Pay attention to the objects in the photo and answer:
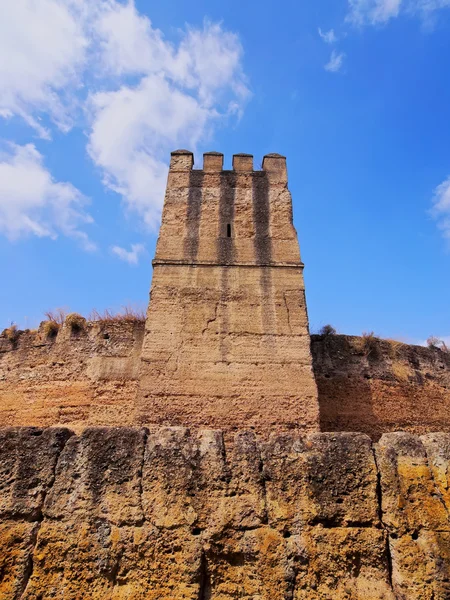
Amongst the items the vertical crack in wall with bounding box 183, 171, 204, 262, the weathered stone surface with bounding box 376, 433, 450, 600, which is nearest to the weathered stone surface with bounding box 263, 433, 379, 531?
the weathered stone surface with bounding box 376, 433, 450, 600

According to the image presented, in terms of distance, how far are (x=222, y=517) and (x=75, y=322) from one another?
7658mm

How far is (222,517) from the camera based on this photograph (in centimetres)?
277

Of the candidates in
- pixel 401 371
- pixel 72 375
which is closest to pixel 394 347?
pixel 401 371

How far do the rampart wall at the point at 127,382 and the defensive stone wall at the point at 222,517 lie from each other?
5108 mm

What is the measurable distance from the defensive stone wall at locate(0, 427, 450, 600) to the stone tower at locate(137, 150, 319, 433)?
3.79 meters

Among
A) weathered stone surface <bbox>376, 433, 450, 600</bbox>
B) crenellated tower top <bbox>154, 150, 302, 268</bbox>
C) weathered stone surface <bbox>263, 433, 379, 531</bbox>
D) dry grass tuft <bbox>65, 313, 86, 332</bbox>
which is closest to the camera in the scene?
weathered stone surface <bbox>376, 433, 450, 600</bbox>

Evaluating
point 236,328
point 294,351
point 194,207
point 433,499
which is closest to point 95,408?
point 236,328

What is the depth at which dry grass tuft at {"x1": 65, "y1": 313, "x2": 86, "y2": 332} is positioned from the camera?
946cm

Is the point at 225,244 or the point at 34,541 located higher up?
the point at 225,244

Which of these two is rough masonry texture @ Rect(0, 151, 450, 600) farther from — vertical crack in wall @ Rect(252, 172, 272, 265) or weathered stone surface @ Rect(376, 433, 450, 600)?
vertical crack in wall @ Rect(252, 172, 272, 265)

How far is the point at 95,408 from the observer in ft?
26.9

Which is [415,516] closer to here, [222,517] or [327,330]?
[222,517]

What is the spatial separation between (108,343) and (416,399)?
731 centimetres

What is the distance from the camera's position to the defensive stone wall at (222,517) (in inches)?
103
